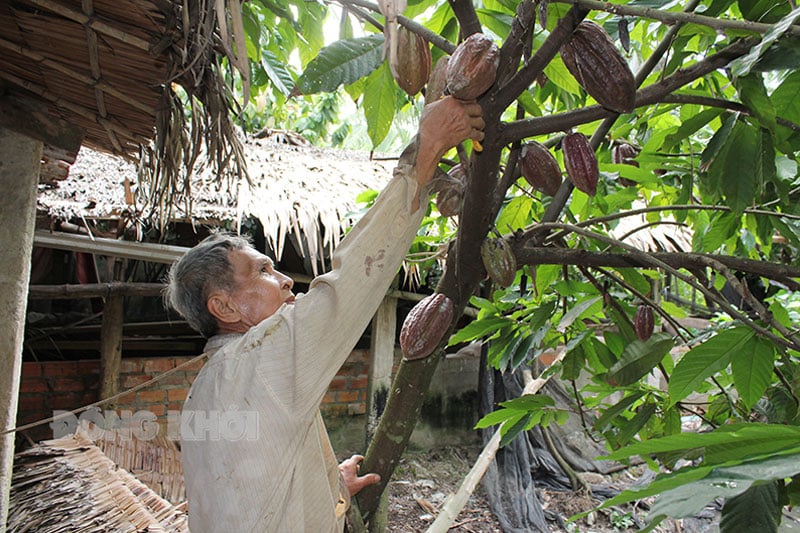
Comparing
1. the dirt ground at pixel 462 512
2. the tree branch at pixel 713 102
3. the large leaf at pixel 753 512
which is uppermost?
the tree branch at pixel 713 102

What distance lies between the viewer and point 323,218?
11.7 ft

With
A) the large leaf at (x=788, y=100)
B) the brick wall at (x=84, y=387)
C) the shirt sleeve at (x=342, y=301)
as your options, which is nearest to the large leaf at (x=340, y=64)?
the shirt sleeve at (x=342, y=301)

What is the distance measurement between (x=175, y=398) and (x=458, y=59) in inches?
158

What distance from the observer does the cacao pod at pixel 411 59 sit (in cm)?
111

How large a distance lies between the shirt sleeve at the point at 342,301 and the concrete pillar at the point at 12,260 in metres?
1.21

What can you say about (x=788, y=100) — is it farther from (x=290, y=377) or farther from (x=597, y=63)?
(x=290, y=377)

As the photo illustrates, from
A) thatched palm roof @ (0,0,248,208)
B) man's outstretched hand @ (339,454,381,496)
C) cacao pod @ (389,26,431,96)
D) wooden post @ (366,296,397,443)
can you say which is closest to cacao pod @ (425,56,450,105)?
cacao pod @ (389,26,431,96)

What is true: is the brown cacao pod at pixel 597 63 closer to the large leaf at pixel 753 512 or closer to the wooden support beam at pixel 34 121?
the large leaf at pixel 753 512

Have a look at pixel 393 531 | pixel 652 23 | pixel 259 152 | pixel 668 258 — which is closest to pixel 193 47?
pixel 652 23

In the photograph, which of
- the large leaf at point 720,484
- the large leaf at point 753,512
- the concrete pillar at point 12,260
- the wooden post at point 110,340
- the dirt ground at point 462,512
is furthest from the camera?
the dirt ground at point 462,512

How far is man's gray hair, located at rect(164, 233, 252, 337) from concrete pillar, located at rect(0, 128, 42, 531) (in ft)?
2.60

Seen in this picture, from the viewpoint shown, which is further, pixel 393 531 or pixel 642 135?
pixel 393 531

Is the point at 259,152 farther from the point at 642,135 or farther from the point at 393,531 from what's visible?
the point at 642,135

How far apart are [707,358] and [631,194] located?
0.65 m
